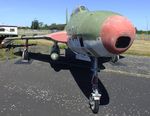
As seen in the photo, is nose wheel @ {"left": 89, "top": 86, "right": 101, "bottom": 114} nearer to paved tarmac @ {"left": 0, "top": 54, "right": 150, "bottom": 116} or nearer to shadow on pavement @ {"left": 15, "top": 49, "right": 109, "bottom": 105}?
paved tarmac @ {"left": 0, "top": 54, "right": 150, "bottom": 116}

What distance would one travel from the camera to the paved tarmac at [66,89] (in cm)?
1157

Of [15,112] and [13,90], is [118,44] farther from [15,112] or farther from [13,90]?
[13,90]

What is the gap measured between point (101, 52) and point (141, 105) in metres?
3.04

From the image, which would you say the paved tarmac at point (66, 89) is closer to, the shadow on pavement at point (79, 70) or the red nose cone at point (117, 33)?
the shadow on pavement at point (79, 70)

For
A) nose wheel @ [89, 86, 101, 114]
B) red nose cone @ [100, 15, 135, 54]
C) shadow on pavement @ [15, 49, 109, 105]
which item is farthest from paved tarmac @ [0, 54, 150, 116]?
red nose cone @ [100, 15, 135, 54]

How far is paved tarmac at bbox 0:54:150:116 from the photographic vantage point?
1157 cm

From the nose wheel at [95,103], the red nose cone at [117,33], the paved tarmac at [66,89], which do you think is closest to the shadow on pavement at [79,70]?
the paved tarmac at [66,89]

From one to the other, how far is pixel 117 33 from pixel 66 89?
208 inches

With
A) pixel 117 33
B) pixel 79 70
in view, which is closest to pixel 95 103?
pixel 117 33

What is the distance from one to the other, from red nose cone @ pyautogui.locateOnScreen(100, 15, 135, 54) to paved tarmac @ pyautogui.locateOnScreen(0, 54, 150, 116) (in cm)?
259

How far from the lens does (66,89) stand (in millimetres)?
14406

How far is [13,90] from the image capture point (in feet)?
46.1

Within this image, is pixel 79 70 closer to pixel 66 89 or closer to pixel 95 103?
pixel 66 89

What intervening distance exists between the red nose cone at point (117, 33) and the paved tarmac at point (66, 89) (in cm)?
259
